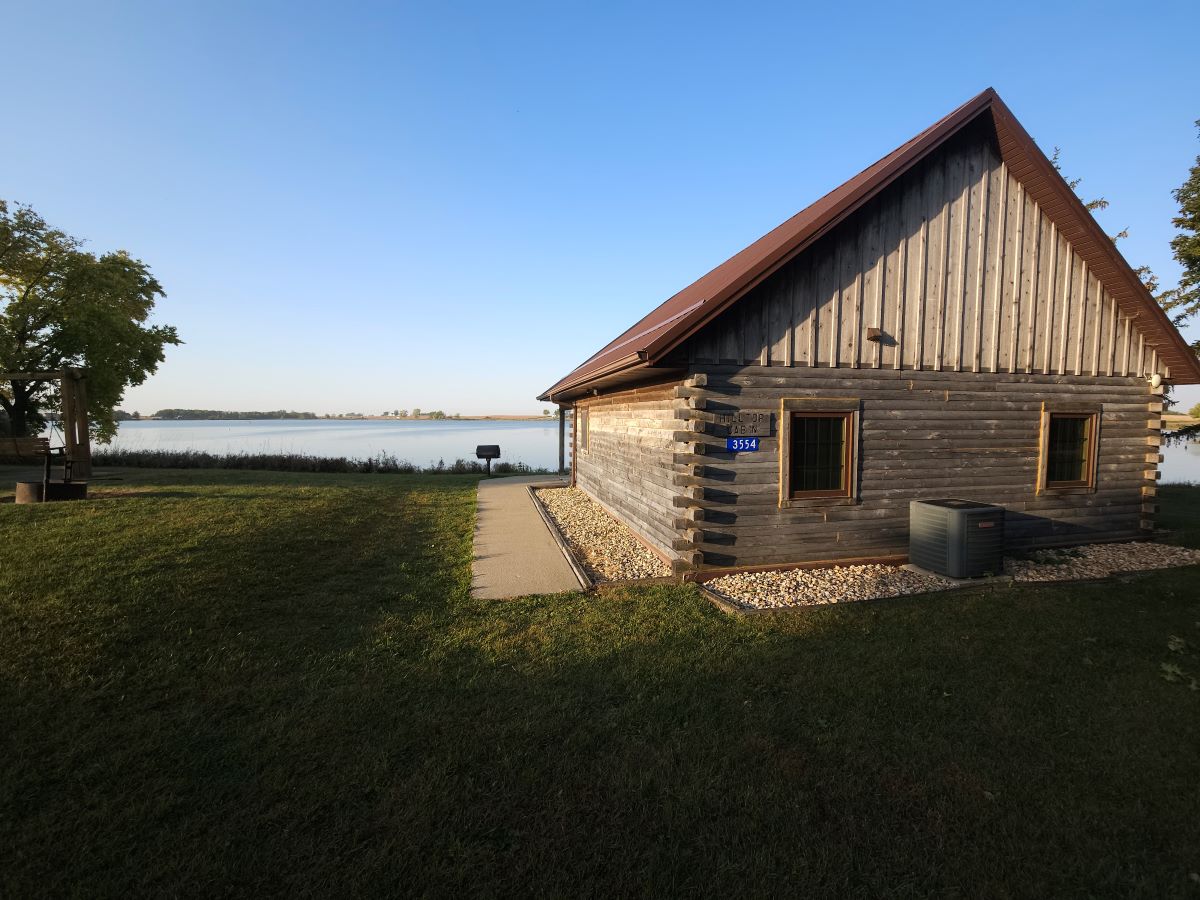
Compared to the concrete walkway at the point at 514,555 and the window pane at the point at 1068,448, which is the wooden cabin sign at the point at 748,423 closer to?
the concrete walkway at the point at 514,555

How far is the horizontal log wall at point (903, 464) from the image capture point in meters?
7.65

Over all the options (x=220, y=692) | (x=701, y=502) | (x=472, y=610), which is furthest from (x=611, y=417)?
Result: (x=220, y=692)

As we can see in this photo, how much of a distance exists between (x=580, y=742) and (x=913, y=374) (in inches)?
301

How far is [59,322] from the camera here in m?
23.1

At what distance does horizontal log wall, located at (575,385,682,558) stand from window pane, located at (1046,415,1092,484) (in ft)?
22.3

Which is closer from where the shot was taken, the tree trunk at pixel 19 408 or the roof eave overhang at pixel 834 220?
the roof eave overhang at pixel 834 220

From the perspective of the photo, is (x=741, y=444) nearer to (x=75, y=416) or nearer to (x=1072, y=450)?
(x=1072, y=450)

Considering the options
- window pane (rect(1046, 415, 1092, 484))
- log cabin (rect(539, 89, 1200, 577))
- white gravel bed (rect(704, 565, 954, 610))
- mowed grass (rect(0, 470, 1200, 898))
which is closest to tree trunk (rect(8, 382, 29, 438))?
mowed grass (rect(0, 470, 1200, 898))

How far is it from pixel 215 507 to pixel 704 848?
1193 cm

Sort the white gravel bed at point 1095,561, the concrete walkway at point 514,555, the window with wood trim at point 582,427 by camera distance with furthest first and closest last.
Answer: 1. the window with wood trim at point 582,427
2. the white gravel bed at point 1095,561
3. the concrete walkway at point 514,555

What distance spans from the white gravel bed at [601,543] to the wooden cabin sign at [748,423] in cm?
232

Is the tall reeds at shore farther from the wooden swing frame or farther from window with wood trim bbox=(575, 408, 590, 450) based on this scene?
the wooden swing frame

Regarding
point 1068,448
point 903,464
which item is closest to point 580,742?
point 903,464

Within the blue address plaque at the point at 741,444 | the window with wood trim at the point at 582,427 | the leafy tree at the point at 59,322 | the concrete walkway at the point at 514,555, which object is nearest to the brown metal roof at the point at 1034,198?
the blue address plaque at the point at 741,444
